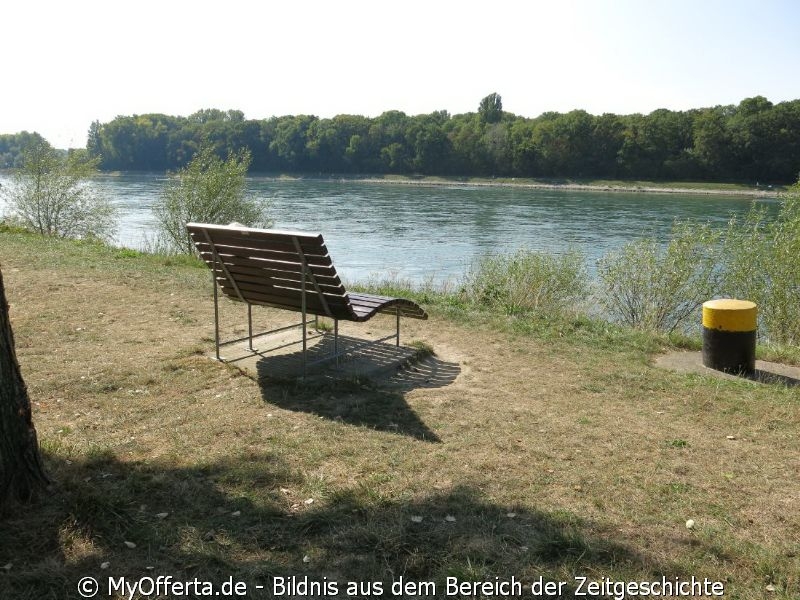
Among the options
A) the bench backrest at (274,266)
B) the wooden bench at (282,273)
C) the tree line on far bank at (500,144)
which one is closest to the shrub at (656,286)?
the wooden bench at (282,273)

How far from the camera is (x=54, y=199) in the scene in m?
29.8

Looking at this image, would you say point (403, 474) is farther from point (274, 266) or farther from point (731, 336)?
point (731, 336)

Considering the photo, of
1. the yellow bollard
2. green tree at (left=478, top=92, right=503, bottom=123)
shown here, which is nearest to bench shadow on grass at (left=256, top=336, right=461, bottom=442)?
the yellow bollard

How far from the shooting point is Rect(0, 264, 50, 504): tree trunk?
348 centimetres

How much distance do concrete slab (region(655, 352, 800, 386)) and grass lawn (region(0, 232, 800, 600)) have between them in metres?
0.27

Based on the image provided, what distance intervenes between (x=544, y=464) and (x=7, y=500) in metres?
2.80

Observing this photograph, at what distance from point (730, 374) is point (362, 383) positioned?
3486mm

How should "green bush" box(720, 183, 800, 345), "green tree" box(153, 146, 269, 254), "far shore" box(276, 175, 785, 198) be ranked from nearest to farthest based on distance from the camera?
"green bush" box(720, 183, 800, 345), "green tree" box(153, 146, 269, 254), "far shore" box(276, 175, 785, 198)

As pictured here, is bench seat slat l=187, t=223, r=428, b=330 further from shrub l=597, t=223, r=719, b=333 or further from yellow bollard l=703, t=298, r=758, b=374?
shrub l=597, t=223, r=719, b=333

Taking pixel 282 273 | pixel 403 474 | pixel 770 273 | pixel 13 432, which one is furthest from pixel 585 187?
pixel 13 432

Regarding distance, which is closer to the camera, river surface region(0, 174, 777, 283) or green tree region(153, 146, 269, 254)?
green tree region(153, 146, 269, 254)

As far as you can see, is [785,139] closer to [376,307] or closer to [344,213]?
[344,213]

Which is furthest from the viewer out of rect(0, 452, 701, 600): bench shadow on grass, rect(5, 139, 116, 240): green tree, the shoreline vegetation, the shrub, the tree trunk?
the shoreline vegetation

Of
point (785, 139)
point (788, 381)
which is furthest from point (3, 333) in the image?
point (785, 139)
